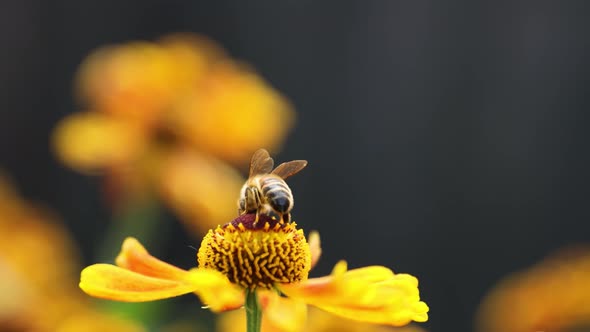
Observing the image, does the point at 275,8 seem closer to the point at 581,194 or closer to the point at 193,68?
the point at 581,194

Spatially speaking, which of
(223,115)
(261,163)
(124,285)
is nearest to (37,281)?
(223,115)

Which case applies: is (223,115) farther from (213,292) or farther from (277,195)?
(213,292)

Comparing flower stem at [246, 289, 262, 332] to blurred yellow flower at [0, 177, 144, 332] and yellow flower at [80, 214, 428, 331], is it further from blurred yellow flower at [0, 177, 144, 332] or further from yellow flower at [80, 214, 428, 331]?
blurred yellow flower at [0, 177, 144, 332]

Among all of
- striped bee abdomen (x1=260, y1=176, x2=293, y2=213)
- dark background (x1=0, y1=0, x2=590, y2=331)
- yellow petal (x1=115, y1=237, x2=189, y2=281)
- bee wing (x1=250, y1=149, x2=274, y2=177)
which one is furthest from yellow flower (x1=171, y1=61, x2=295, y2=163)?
dark background (x1=0, y1=0, x2=590, y2=331)

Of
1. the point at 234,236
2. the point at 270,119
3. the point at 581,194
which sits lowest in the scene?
the point at 234,236

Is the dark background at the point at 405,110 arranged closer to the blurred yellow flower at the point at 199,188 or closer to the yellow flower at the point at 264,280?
the blurred yellow flower at the point at 199,188

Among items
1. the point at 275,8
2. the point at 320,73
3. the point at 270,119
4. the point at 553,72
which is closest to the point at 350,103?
the point at 320,73
